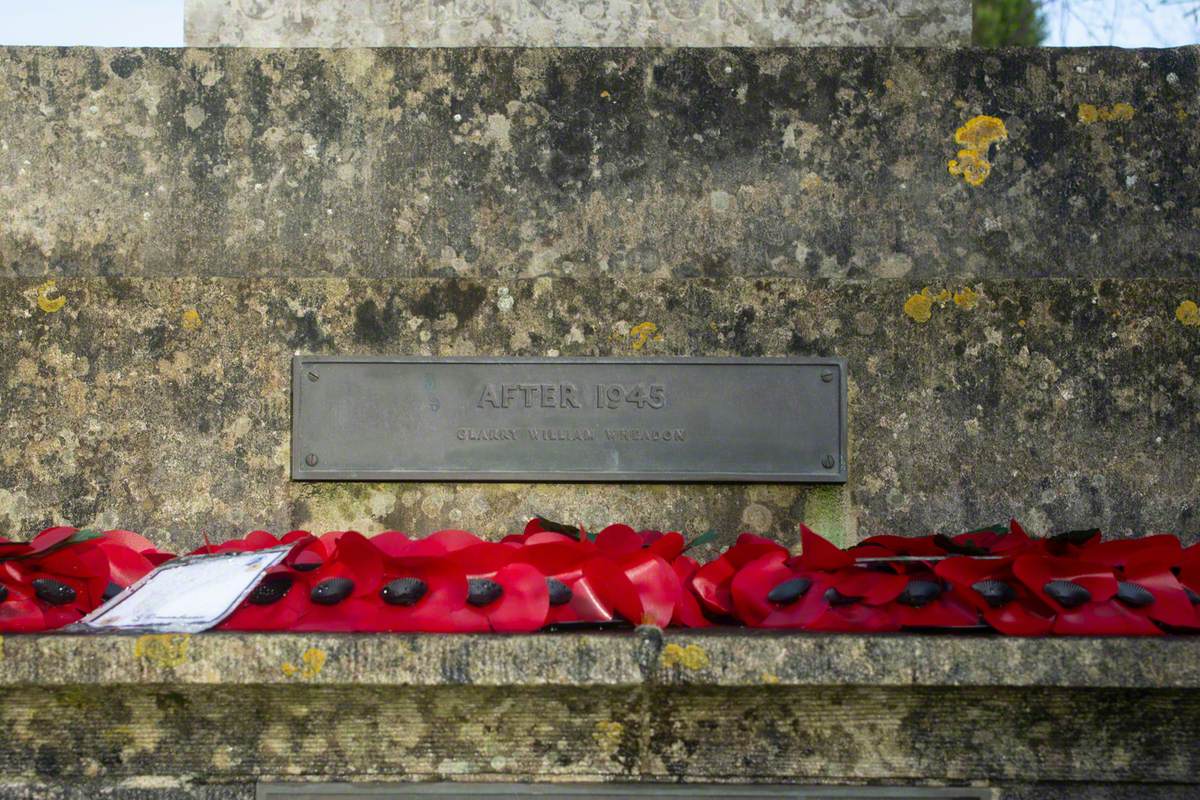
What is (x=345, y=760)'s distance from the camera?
6.88 feet

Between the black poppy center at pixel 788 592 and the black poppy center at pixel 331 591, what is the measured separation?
2.27 ft

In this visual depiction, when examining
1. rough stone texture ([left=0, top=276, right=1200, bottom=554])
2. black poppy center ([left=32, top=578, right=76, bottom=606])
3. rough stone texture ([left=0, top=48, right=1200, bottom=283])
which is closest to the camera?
black poppy center ([left=32, top=578, right=76, bottom=606])

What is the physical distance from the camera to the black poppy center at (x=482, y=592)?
2.14m

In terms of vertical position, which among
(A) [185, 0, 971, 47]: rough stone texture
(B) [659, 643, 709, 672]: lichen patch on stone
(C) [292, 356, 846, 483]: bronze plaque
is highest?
(A) [185, 0, 971, 47]: rough stone texture

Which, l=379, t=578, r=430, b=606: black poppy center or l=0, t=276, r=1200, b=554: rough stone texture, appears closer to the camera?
l=379, t=578, r=430, b=606: black poppy center

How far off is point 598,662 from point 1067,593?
0.74 meters

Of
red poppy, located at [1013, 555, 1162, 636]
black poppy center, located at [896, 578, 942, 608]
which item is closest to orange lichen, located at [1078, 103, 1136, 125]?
red poppy, located at [1013, 555, 1162, 636]

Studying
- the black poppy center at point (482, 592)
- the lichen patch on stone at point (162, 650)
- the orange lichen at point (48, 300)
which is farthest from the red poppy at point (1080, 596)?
the orange lichen at point (48, 300)

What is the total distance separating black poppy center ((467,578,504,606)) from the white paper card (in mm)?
370

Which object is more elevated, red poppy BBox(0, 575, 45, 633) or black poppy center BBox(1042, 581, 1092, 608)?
black poppy center BBox(1042, 581, 1092, 608)

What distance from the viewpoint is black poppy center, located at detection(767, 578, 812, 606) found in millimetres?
2268

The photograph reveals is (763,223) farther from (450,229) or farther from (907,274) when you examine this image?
(450,229)

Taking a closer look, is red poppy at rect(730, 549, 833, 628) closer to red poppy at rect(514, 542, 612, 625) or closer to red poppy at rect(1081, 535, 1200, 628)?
red poppy at rect(514, 542, 612, 625)

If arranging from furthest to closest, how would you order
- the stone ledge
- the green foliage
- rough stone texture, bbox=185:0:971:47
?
1. the green foliage
2. rough stone texture, bbox=185:0:971:47
3. the stone ledge
